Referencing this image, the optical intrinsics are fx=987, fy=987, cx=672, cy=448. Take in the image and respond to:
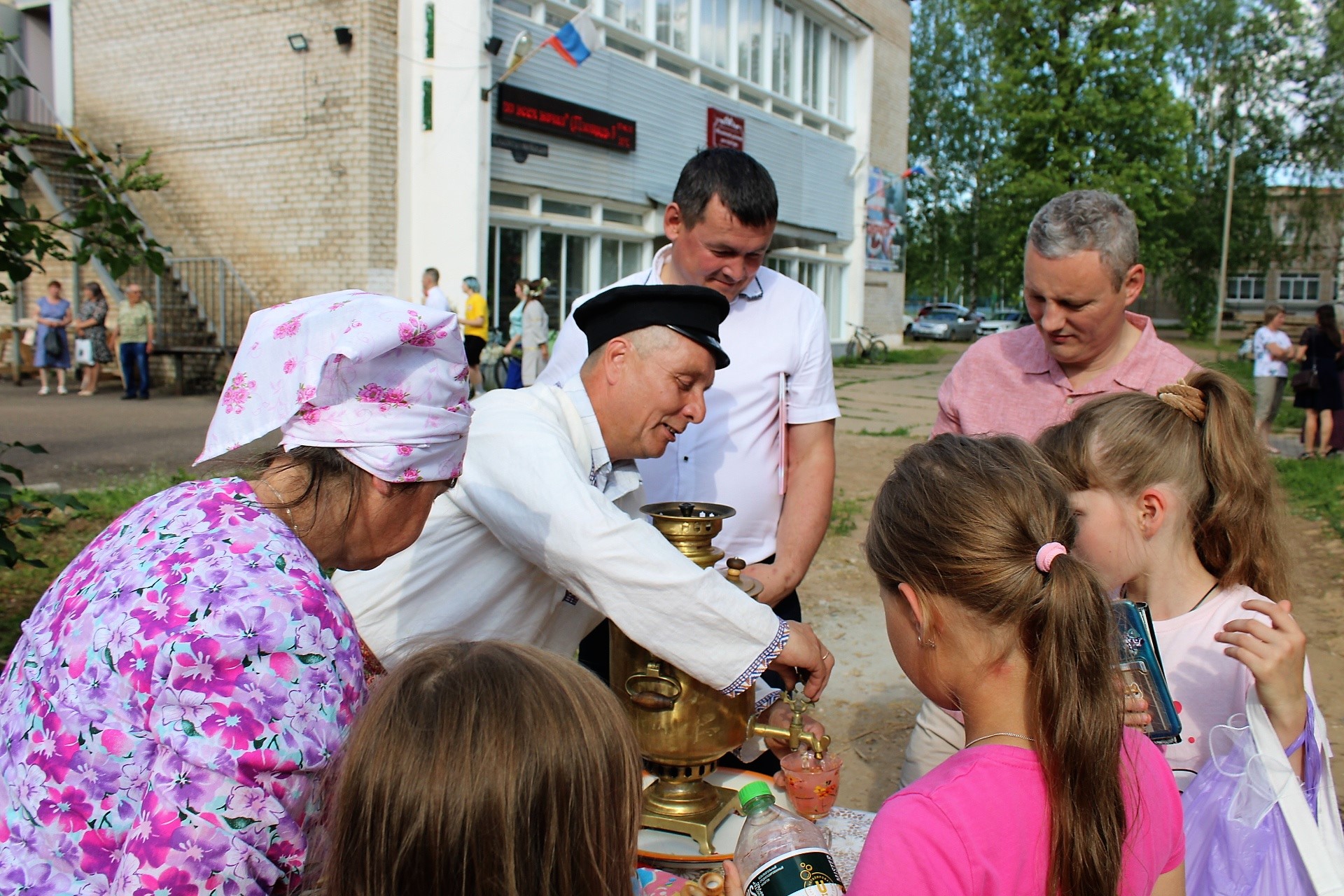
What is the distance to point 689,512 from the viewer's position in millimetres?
1961

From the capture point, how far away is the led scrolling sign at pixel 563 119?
1381 cm

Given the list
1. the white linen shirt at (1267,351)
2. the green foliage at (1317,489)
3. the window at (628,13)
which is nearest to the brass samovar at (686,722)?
the green foliage at (1317,489)

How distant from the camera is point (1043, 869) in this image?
1.33 meters

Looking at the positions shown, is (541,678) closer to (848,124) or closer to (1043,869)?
(1043,869)

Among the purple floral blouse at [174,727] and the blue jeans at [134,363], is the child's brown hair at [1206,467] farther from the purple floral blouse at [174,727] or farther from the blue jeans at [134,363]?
the blue jeans at [134,363]

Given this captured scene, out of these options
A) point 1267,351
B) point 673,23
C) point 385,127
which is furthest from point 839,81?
point 385,127

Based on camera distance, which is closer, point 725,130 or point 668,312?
point 668,312

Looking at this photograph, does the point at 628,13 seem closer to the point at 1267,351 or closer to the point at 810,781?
the point at 1267,351

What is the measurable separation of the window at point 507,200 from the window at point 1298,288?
55865 millimetres

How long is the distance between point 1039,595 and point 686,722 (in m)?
0.71

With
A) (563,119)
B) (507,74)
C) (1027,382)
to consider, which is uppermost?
(507,74)

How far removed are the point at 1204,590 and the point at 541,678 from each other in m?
1.64

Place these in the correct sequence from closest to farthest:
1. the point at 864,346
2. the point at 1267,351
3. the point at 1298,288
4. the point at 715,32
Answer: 1. the point at 1267,351
2. the point at 715,32
3. the point at 864,346
4. the point at 1298,288

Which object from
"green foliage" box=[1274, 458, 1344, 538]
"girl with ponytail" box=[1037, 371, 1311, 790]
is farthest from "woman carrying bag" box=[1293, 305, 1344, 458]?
"girl with ponytail" box=[1037, 371, 1311, 790]
